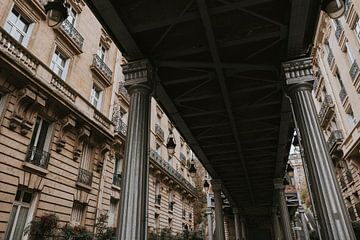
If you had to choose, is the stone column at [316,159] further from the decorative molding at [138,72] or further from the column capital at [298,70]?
the decorative molding at [138,72]

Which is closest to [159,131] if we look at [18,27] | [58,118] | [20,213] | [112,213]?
[112,213]

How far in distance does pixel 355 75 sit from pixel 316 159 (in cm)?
1495

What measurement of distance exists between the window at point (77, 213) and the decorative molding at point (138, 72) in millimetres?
10093

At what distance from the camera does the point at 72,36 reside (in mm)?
15180

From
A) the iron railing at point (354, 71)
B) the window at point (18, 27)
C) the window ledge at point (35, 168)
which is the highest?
the iron railing at point (354, 71)

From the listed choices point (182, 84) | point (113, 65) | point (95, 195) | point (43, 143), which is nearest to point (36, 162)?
point (43, 143)

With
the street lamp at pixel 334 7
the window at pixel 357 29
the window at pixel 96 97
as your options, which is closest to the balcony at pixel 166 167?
the window at pixel 96 97

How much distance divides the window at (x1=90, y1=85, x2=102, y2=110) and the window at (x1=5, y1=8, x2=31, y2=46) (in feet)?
17.4

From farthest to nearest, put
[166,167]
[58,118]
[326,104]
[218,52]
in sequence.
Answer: [166,167] → [326,104] → [58,118] → [218,52]

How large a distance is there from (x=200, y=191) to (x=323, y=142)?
3608 cm

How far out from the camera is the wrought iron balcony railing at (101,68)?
17.0 m

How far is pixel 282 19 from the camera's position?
564 centimetres

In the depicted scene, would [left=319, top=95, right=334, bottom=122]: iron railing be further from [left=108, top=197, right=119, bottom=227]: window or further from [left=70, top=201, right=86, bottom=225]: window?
[left=70, top=201, right=86, bottom=225]: window

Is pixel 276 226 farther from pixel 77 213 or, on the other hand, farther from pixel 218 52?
pixel 218 52
